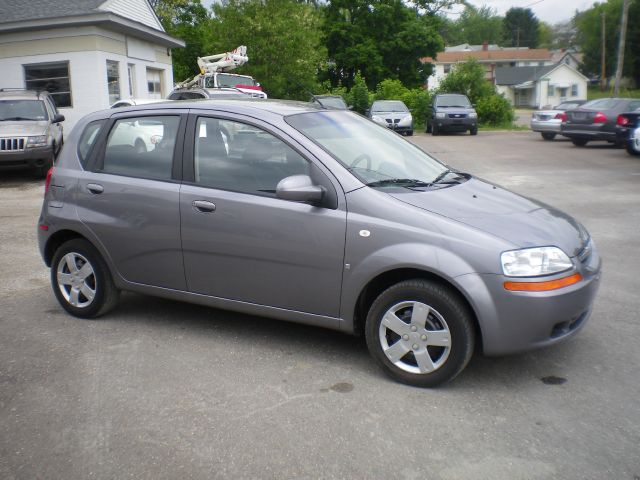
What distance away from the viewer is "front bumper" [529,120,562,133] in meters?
23.7

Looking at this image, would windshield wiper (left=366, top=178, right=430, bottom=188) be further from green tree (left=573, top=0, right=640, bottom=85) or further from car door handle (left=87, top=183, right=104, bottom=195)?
green tree (left=573, top=0, right=640, bottom=85)

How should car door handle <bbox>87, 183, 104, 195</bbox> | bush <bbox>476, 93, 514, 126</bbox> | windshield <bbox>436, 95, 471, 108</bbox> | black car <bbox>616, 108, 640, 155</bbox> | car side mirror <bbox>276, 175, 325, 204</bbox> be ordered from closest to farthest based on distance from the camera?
car side mirror <bbox>276, 175, 325, 204</bbox>, car door handle <bbox>87, 183, 104, 195</bbox>, black car <bbox>616, 108, 640, 155</bbox>, windshield <bbox>436, 95, 471, 108</bbox>, bush <bbox>476, 93, 514, 126</bbox>

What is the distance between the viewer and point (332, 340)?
4.86 m

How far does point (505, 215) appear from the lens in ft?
13.8

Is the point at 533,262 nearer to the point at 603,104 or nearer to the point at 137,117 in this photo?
the point at 137,117

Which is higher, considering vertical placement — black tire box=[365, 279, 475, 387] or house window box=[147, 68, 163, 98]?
house window box=[147, 68, 163, 98]

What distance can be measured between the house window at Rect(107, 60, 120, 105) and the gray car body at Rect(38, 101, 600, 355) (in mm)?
17038

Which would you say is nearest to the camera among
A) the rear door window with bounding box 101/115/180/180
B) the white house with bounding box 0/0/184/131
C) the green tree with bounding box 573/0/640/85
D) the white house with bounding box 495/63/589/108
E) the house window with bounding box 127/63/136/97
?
the rear door window with bounding box 101/115/180/180

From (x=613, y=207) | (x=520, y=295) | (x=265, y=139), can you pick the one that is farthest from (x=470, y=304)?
(x=613, y=207)

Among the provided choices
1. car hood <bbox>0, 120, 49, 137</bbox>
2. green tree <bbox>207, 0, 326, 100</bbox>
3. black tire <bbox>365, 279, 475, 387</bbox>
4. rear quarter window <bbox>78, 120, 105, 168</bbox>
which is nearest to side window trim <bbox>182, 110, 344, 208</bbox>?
black tire <bbox>365, 279, 475, 387</bbox>

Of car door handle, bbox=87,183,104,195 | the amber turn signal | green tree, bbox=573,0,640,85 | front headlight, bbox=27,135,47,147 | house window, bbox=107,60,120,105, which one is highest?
green tree, bbox=573,0,640,85

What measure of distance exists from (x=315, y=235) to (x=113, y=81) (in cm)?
1914

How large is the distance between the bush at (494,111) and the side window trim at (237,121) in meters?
30.1

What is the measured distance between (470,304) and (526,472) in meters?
1.01
